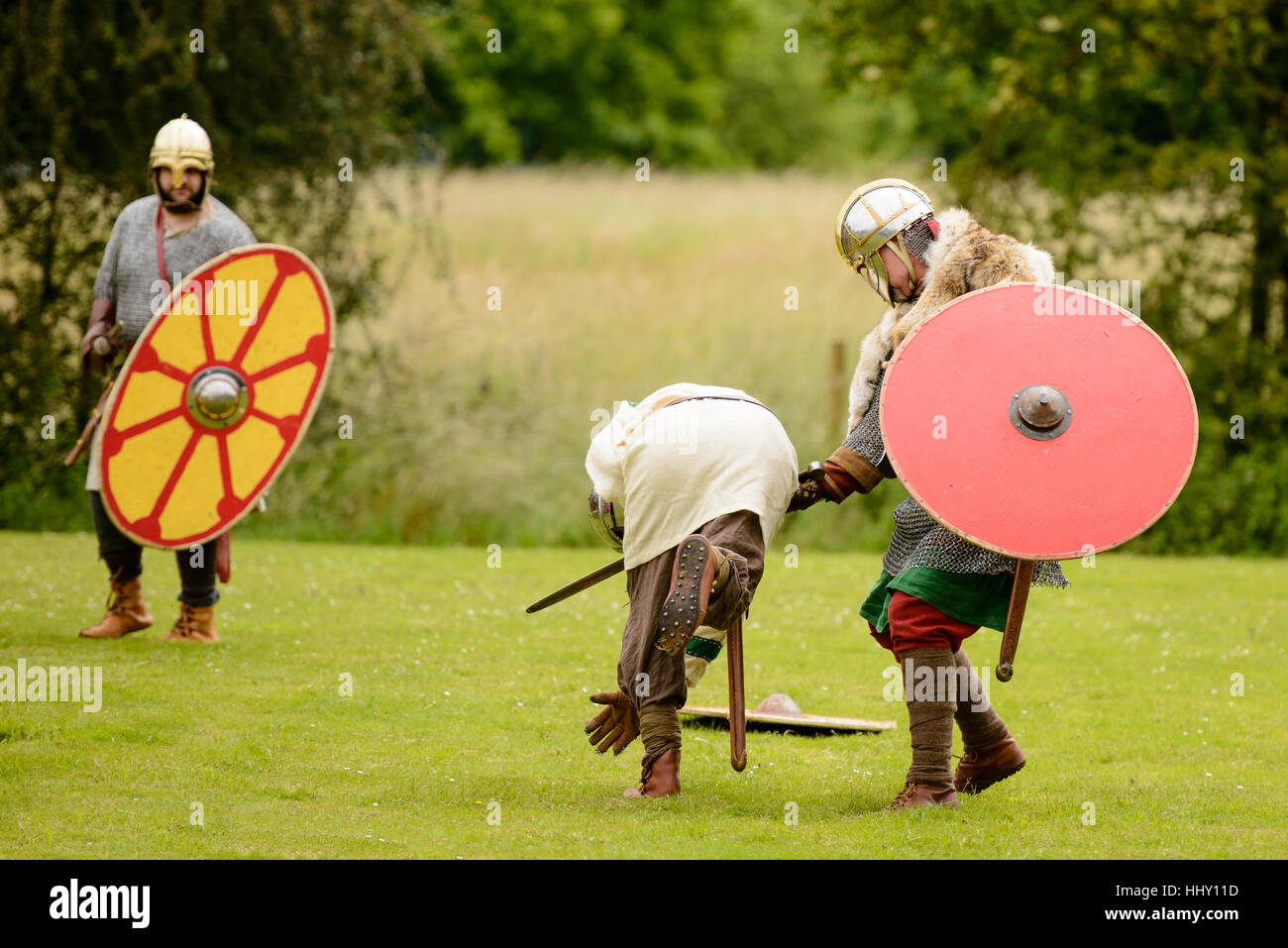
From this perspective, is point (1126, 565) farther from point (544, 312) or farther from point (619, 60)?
point (619, 60)

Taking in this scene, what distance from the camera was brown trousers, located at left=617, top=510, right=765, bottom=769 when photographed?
464 cm

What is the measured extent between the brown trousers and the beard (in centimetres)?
318

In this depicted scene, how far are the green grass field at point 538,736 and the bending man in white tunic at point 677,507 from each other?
0.29 m

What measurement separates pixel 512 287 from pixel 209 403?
979 cm

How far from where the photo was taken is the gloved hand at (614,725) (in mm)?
4891

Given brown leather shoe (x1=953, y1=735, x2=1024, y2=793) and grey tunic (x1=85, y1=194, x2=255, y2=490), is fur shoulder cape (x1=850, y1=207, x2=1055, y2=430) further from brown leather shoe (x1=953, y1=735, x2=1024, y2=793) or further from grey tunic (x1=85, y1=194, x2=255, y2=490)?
grey tunic (x1=85, y1=194, x2=255, y2=490)

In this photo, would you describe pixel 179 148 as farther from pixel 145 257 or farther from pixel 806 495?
pixel 806 495

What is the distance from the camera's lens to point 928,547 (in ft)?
15.4

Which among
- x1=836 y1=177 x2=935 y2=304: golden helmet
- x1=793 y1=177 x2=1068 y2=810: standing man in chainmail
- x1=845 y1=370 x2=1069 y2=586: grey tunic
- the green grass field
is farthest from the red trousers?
x1=836 y1=177 x2=935 y2=304: golden helmet

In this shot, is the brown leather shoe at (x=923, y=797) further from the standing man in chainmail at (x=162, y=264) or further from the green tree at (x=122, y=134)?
the green tree at (x=122, y=134)

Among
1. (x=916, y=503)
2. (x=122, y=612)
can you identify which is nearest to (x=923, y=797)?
(x=916, y=503)

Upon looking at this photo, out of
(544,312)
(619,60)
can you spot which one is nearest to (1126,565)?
(544,312)
